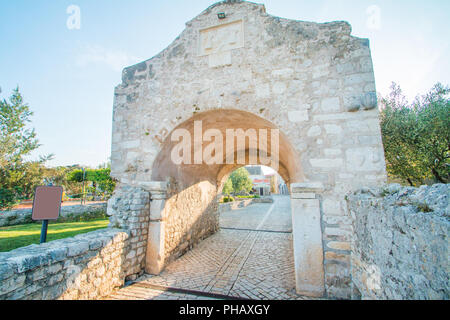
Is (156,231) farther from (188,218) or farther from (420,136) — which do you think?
(420,136)

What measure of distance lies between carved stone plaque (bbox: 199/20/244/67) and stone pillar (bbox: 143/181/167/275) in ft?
10.5

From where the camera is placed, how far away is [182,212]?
562 centimetres

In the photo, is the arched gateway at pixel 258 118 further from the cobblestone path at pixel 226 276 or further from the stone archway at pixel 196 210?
the cobblestone path at pixel 226 276

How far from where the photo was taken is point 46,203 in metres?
2.96

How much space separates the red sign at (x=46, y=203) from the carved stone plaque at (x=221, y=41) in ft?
12.9

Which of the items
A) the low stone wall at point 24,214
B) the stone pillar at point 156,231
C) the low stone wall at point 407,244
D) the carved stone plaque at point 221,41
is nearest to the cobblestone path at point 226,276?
the stone pillar at point 156,231

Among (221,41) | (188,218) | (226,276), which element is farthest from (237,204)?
(221,41)

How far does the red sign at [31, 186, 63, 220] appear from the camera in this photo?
290 centimetres

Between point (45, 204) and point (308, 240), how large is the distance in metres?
4.32

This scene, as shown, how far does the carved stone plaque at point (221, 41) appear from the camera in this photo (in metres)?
4.41
